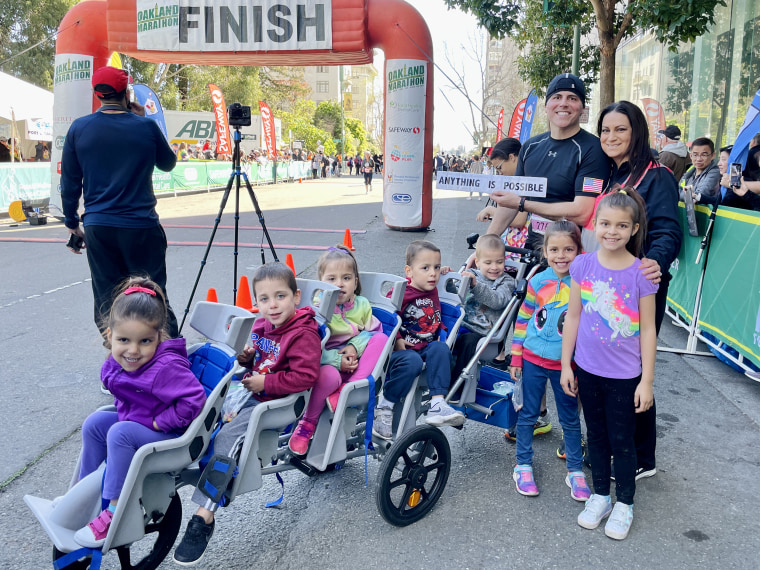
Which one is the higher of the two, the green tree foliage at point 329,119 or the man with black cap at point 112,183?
the green tree foliage at point 329,119

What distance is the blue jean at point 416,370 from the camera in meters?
3.02

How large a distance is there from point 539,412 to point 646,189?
1.32 m

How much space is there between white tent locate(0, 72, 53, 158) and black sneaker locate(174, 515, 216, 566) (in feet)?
48.9

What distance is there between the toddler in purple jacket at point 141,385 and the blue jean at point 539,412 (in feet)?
5.76

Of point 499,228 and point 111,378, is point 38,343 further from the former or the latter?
point 499,228

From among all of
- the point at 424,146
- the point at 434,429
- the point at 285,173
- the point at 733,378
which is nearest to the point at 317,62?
the point at 424,146

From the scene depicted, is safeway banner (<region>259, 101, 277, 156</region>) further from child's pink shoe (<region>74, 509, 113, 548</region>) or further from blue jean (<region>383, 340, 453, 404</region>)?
child's pink shoe (<region>74, 509, 113, 548</region>)

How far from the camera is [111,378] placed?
2367 millimetres

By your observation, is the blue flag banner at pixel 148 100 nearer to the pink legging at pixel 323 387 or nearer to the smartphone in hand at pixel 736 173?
the smartphone in hand at pixel 736 173

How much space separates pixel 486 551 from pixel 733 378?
3433mm

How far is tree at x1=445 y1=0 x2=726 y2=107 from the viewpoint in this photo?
8227 mm

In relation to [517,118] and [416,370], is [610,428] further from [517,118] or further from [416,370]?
[517,118]

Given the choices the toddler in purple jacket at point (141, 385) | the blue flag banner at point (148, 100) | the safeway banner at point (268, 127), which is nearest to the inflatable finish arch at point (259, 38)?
the blue flag banner at point (148, 100)

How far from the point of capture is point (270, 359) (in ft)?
9.20
